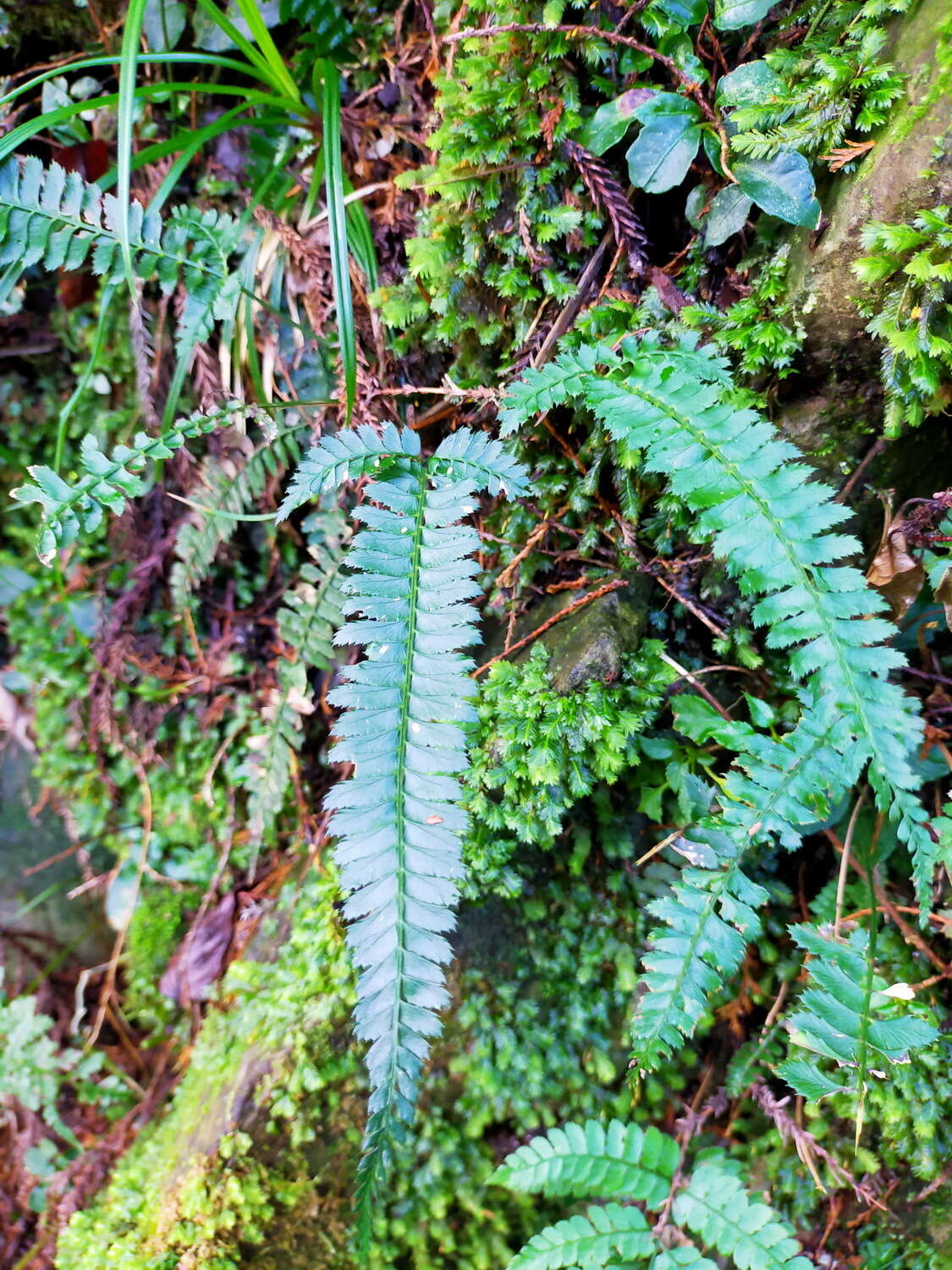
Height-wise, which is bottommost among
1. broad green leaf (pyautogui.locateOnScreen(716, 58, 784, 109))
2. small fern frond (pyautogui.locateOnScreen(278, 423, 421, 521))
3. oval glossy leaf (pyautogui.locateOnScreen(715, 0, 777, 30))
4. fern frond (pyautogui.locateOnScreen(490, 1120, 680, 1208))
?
fern frond (pyautogui.locateOnScreen(490, 1120, 680, 1208))

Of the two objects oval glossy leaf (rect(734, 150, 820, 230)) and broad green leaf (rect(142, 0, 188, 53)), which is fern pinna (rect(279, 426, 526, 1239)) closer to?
oval glossy leaf (rect(734, 150, 820, 230))

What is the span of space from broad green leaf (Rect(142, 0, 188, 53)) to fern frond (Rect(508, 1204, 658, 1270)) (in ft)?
11.6

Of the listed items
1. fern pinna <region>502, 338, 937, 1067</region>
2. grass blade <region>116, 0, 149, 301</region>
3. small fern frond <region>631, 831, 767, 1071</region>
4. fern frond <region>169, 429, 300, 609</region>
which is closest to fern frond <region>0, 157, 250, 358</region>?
grass blade <region>116, 0, 149, 301</region>

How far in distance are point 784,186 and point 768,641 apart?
1007 millimetres

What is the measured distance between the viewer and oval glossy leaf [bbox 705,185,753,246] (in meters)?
1.72

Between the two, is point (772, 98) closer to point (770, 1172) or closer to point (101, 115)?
point (101, 115)

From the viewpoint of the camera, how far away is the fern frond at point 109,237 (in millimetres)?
1963

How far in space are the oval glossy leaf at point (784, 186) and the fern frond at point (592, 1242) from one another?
2331 mm

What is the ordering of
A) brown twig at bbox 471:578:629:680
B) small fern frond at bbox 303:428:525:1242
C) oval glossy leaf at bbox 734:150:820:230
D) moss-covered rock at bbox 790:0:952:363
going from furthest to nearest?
brown twig at bbox 471:578:629:680 → oval glossy leaf at bbox 734:150:820:230 → moss-covered rock at bbox 790:0:952:363 → small fern frond at bbox 303:428:525:1242

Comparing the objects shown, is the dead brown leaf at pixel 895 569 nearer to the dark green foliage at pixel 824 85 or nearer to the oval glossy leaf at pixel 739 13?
the dark green foliage at pixel 824 85

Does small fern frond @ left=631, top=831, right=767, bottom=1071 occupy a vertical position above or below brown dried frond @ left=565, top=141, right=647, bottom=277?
below

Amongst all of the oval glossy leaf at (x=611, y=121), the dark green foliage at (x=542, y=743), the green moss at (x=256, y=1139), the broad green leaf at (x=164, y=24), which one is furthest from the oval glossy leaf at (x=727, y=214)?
the green moss at (x=256, y=1139)

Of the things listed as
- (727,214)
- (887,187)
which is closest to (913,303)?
(887,187)

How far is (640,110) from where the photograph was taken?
172 centimetres
